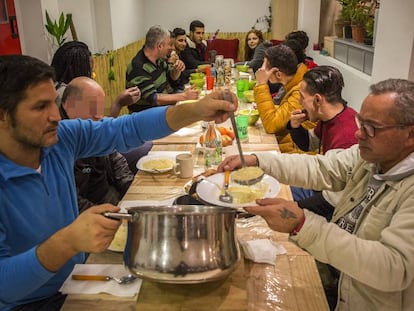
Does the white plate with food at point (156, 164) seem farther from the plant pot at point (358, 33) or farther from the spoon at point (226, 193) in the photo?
the plant pot at point (358, 33)

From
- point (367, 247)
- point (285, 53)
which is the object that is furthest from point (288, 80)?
point (367, 247)

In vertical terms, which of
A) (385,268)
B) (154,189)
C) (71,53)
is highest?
(71,53)

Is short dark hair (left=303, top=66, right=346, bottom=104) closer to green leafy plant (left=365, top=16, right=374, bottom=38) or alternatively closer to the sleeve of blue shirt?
the sleeve of blue shirt

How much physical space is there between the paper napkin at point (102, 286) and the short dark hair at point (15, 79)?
49 centimetres

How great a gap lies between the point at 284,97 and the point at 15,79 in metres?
2.11

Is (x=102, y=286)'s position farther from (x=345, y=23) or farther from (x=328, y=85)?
(x=345, y=23)

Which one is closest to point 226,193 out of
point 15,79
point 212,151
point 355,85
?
point 212,151

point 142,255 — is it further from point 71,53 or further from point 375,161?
point 71,53

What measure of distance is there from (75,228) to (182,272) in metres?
0.27

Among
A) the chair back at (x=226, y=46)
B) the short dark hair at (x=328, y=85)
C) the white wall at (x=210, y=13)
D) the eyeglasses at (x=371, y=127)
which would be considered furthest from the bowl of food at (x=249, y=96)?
the white wall at (x=210, y=13)

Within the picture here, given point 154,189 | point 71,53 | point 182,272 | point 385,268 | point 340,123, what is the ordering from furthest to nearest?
1. point 71,53
2. point 340,123
3. point 154,189
4. point 385,268
5. point 182,272

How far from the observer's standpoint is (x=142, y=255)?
0.98 metres

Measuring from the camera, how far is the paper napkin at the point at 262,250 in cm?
130

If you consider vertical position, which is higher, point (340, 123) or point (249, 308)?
point (340, 123)
